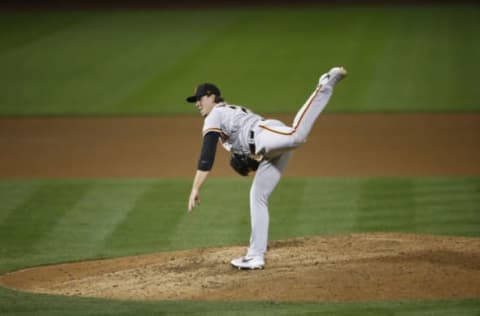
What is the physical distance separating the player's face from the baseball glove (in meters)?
0.48

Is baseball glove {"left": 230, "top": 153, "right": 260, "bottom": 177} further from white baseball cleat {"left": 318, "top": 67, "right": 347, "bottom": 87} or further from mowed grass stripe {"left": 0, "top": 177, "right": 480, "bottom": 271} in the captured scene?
mowed grass stripe {"left": 0, "top": 177, "right": 480, "bottom": 271}

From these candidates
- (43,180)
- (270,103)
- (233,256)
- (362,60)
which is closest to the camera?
(233,256)

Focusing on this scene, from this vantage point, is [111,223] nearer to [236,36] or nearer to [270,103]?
[270,103]

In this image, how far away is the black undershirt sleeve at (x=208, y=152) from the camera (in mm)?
9266

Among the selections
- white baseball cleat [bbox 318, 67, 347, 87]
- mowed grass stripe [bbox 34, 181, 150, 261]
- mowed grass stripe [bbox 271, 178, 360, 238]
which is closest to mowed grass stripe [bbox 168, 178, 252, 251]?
mowed grass stripe [bbox 271, 178, 360, 238]

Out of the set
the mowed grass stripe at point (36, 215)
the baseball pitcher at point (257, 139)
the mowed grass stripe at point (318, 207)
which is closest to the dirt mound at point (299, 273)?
the baseball pitcher at point (257, 139)

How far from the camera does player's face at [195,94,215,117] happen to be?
9680 millimetres

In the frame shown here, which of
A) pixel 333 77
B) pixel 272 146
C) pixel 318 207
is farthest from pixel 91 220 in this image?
pixel 333 77

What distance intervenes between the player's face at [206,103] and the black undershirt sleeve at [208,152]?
357 millimetres

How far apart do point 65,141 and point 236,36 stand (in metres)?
9.55

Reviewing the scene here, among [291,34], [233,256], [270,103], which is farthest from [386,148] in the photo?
[291,34]

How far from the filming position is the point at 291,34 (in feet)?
83.1

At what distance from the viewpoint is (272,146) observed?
9328mm

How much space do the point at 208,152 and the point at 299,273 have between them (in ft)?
4.40
